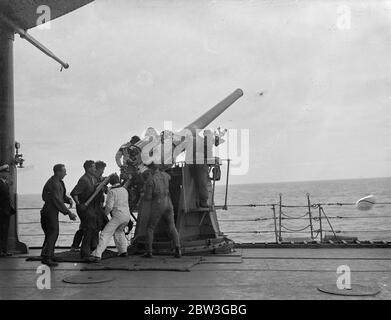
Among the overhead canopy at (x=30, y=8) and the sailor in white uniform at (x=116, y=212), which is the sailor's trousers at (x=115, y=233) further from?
the overhead canopy at (x=30, y=8)

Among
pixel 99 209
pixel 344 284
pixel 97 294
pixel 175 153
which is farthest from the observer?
pixel 175 153

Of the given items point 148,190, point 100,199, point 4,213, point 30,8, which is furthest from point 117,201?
point 30,8

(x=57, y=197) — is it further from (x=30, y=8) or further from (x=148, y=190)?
(x=30, y=8)

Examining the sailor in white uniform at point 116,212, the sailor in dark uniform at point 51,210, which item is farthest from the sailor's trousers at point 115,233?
the sailor in dark uniform at point 51,210

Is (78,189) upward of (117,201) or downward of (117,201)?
upward

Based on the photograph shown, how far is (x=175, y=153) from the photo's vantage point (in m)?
9.08

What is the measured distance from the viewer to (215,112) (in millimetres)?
10680

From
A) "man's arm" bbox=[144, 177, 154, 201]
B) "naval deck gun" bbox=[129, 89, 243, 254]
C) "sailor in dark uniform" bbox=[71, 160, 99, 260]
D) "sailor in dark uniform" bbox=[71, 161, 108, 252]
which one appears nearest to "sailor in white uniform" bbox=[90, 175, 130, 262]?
"sailor in dark uniform" bbox=[71, 161, 108, 252]

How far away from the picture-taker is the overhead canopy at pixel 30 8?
9.24 metres

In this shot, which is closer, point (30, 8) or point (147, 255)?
point (147, 255)

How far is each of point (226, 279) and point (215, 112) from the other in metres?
5.20
